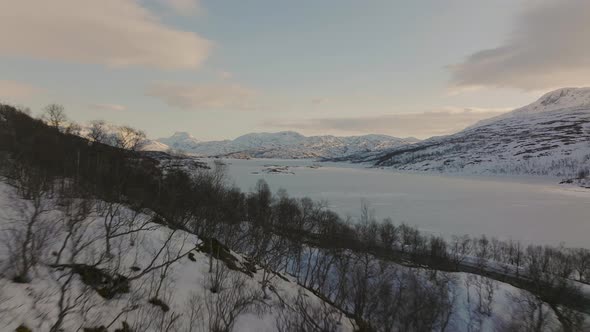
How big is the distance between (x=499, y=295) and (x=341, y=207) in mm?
44844

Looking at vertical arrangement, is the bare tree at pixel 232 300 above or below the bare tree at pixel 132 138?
below

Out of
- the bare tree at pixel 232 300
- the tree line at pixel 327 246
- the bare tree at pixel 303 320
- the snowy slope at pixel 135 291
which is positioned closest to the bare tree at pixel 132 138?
the tree line at pixel 327 246

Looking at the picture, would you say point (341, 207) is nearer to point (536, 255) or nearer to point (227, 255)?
point (536, 255)

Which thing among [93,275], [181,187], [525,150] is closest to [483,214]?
[181,187]

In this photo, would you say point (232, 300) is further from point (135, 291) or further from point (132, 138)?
point (132, 138)

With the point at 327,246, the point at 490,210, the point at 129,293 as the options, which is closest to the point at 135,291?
the point at 129,293

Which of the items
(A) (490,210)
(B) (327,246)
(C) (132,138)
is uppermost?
(C) (132,138)

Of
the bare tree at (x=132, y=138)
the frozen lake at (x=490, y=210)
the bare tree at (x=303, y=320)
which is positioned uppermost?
the bare tree at (x=132, y=138)

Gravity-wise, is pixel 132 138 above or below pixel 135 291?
above

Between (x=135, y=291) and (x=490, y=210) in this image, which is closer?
(x=135, y=291)

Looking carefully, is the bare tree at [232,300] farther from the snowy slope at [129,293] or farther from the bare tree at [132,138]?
the bare tree at [132,138]

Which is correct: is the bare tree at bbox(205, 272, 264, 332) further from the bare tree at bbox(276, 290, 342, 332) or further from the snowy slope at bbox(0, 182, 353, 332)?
the bare tree at bbox(276, 290, 342, 332)

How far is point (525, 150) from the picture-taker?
191 metres

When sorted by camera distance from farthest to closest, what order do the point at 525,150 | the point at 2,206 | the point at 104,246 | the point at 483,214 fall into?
the point at 525,150
the point at 483,214
the point at 104,246
the point at 2,206
